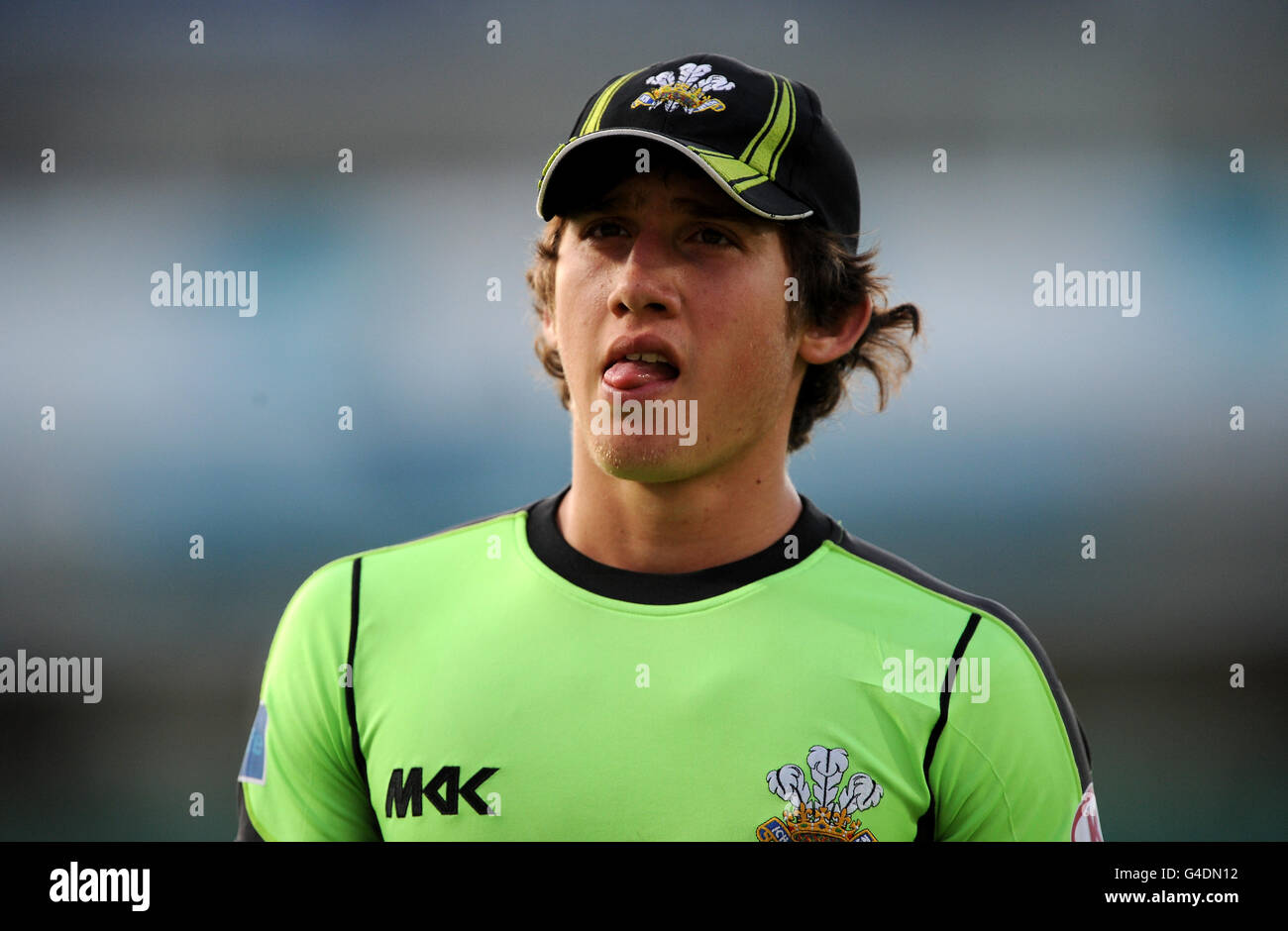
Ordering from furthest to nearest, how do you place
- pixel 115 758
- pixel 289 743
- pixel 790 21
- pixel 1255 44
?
1. pixel 115 758
2. pixel 1255 44
3. pixel 790 21
4. pixel 289 743

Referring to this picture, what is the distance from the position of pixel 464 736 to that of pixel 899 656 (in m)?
0.76

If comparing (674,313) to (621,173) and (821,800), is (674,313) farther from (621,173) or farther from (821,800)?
(821,800)

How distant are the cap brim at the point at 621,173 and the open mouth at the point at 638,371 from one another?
0.98 feet

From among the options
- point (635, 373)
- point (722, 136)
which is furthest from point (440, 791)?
point (722, 136)

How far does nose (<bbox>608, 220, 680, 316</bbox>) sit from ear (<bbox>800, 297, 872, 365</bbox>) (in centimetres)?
33

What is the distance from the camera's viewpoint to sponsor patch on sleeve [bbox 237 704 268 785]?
6.85ft

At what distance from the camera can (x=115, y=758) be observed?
4.64 metres

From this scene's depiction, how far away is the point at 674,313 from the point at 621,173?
0.26 m

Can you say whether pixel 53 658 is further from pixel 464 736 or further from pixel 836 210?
pixel 836 210

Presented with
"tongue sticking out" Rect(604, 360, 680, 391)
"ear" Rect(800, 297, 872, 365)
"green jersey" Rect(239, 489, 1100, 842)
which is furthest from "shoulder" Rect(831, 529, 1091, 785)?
"tongue sticking out" Rect(604, 360, 680, 391)

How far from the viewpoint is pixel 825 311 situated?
2.23 metres

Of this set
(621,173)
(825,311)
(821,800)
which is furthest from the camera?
(825,311)
